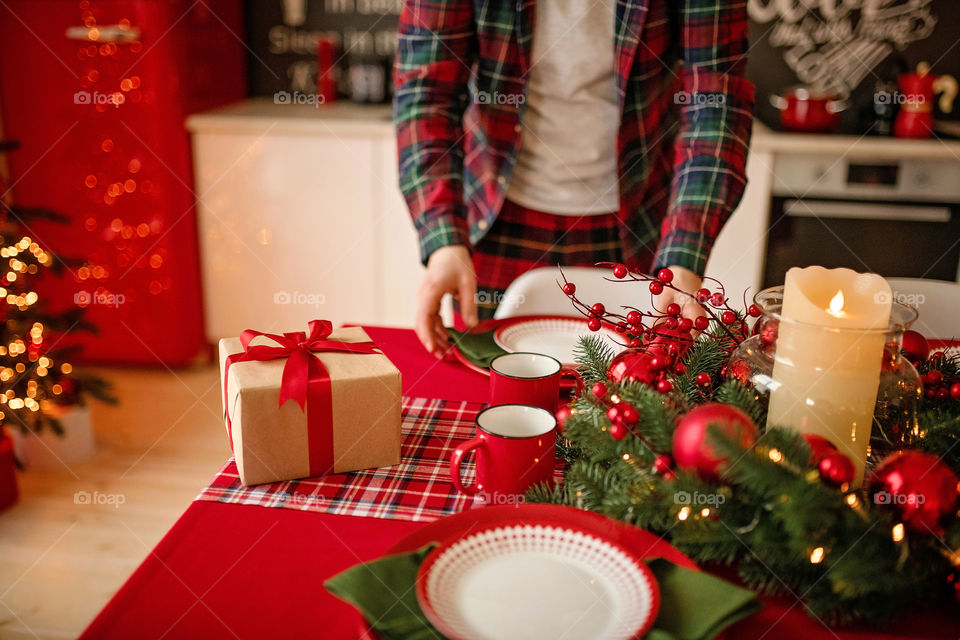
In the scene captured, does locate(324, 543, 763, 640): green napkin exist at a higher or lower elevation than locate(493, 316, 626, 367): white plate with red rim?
lower

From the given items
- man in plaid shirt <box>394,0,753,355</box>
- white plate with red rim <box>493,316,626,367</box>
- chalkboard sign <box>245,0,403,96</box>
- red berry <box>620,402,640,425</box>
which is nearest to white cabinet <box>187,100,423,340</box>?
chalkboard sign <box>245,0,403,96</box>

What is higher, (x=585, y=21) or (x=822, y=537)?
(x=585, y=21)

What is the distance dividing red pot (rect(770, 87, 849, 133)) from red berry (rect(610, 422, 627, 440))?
2087 mm

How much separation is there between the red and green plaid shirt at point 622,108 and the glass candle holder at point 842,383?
22.0 inches

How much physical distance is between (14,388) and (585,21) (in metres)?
1.56

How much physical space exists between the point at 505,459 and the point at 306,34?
262cm

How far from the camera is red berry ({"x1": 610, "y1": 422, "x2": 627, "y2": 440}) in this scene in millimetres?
676

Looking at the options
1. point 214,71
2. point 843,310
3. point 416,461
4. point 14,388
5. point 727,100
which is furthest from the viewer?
point 214,71

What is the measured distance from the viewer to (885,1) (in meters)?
2.69

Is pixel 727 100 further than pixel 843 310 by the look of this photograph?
Yes

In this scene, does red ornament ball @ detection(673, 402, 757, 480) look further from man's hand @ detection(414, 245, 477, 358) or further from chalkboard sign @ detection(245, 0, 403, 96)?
chalkboard sign @ detection(245, 0, 403, 96)

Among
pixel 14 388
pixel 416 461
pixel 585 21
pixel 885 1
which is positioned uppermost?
pixel 885 1

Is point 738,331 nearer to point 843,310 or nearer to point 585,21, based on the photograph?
point 843,310

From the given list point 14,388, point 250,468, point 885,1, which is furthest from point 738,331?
point 885,1
